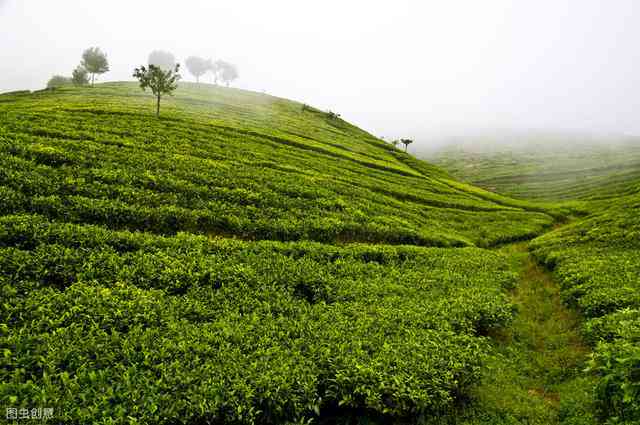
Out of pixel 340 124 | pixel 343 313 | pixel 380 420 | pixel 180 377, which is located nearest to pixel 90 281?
pixel 180 377

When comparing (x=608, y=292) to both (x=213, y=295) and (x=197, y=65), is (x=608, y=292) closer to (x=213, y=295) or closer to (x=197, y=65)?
(x=213, y=295)

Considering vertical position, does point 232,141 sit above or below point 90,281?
above

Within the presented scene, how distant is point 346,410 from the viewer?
416 inches

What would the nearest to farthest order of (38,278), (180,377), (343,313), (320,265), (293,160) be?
(180,377) → (38,278) → (343,313) → (320,265) → (293,160)

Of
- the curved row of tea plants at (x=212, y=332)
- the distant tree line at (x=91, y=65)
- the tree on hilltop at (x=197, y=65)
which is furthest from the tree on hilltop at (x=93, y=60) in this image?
the curved row of tea plants at (x=212, y=332)

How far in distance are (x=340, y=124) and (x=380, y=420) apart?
10327 centimetres

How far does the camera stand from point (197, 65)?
18312cm

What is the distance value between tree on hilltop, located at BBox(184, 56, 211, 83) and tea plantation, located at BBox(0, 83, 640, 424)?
17236 cm

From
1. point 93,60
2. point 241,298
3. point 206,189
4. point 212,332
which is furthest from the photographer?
point 93,60

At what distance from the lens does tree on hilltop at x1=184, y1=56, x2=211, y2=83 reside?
182375 mm

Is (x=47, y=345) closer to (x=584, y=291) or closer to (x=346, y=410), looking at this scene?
(x=346, y=410)

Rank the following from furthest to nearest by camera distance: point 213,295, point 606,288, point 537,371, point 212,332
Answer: point 606,288 < point 537,371 < point 213,295 < point 212,332

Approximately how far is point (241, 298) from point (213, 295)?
123 centimetres

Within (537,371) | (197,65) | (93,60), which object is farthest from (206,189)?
(197,65)
